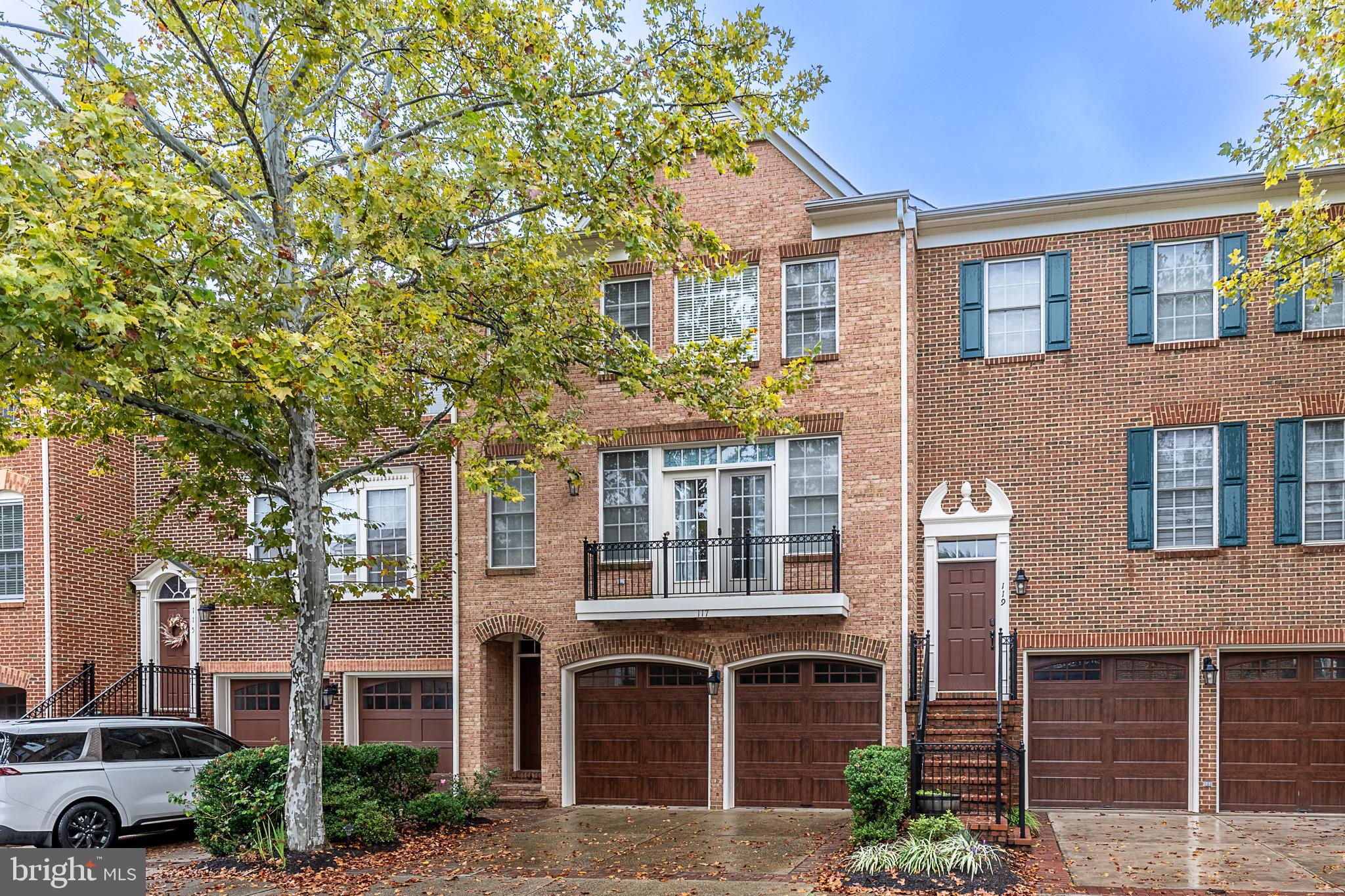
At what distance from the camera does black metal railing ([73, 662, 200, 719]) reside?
Result: 18328 mm

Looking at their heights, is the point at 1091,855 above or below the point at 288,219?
below

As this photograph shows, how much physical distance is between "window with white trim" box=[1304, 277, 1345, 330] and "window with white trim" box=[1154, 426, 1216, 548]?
1846mm

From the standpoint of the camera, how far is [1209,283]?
14.8 meters

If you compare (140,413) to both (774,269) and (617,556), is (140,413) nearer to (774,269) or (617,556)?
(617,556)

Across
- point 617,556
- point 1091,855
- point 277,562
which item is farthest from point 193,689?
point 1091,855

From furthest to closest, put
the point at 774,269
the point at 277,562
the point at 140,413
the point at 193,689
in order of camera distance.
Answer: the point at 193,689 < the point at 774,269 < the point at 277,562 < the point at 140,413

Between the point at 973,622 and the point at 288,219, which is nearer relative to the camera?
the point at 288,219

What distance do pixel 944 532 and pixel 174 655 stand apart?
13.1 meters

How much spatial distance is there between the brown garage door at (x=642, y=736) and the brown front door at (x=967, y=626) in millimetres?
3468

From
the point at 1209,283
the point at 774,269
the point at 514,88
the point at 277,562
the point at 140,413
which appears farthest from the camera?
the point at 774,269

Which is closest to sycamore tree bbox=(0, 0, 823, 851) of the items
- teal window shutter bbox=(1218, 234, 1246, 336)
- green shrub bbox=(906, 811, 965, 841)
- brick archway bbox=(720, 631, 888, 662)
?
brick archway bbox=(720, 631, 888, 662)

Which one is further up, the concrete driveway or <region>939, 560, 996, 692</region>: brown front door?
<region>939, 560, 996, 692</region>: brown front door

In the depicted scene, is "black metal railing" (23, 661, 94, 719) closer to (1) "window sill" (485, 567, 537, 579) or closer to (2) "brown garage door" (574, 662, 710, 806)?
(1) "window sill" (485, 567, 537, 579)

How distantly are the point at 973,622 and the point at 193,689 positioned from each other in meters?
12.8
